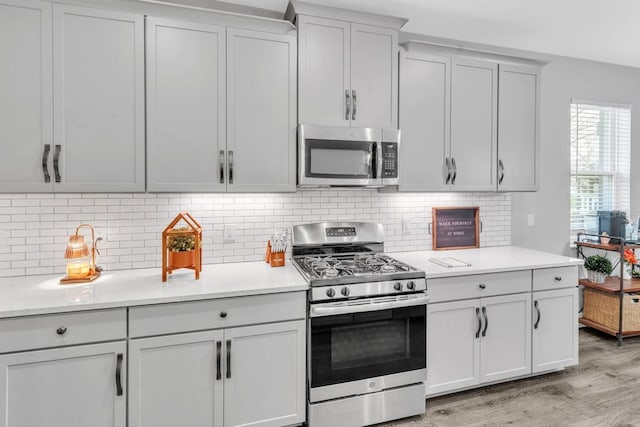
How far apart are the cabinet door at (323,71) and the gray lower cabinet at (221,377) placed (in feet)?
4.56

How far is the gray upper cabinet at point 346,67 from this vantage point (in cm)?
244

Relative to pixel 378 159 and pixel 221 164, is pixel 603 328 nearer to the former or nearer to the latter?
pixel 378 159

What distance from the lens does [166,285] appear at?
2.06 m

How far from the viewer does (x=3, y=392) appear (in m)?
1.67

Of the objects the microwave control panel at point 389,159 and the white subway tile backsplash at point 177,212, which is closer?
the white subway tile backsplash at point 177,212

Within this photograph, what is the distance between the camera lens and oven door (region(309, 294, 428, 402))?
2104 mm

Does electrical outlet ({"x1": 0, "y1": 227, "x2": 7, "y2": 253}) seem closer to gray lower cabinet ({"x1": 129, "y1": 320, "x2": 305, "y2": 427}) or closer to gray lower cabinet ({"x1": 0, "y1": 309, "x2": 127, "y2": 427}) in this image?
gray lower cabinet ({"x1": 0, "y1": 309, "x2": 127, "y2": 427})

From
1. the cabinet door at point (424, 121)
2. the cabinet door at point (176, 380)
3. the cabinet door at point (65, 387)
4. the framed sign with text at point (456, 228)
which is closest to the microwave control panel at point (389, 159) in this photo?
the cabinet door at point (424, 121)

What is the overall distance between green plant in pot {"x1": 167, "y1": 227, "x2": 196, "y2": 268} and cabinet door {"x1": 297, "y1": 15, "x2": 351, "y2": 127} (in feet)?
3.51

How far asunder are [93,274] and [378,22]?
8.22 ft

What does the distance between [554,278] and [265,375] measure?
220 centimetres

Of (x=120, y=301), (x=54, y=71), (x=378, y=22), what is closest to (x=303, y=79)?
(x=378, y=22)

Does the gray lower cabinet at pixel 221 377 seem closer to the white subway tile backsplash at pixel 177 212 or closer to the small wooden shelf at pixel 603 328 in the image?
the white subway tile backsplash at pixel 177 212

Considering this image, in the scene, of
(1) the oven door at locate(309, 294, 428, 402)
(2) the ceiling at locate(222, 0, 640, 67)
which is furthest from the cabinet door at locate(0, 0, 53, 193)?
(1) the oven door at locate(309, 294, 428, 402)
